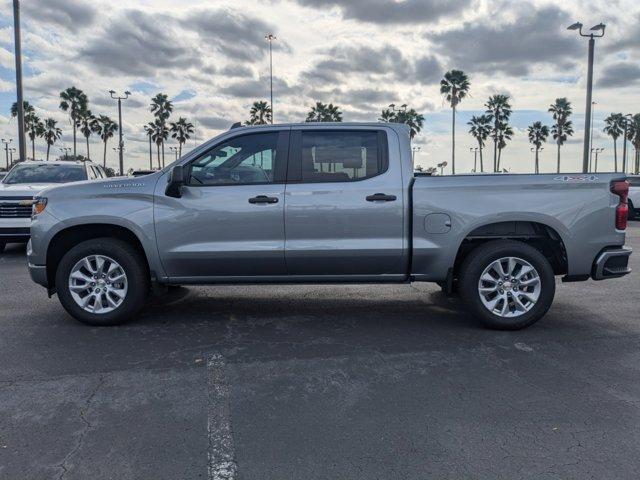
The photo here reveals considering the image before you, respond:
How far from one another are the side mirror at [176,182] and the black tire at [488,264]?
2.89m

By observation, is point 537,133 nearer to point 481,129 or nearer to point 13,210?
point 481,129

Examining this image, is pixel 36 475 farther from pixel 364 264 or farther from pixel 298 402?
pixel 364 264

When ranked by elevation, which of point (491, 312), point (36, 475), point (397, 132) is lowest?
point (36, 475)

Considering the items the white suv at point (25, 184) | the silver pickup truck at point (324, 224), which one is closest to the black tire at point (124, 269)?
the silver pickup truck at point (324, 224)

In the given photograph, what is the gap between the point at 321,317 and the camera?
5871 millimetres

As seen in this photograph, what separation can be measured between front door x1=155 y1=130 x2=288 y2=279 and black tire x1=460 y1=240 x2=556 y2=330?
1.84 metres

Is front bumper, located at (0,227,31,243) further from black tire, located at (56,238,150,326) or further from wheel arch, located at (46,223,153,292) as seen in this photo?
black tire, located at (56,238,150,326)

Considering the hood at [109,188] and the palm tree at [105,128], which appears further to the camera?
the palm tree at [105,128]

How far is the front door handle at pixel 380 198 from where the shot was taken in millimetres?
5242

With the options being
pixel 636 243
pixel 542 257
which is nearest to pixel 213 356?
pixel 542 257

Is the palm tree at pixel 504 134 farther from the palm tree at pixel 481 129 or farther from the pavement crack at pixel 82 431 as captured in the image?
the pavement crack at pixel 82 431

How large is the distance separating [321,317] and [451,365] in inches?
71.9

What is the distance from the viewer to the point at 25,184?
11.0 meters

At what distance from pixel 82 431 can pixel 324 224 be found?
2.81 metres
